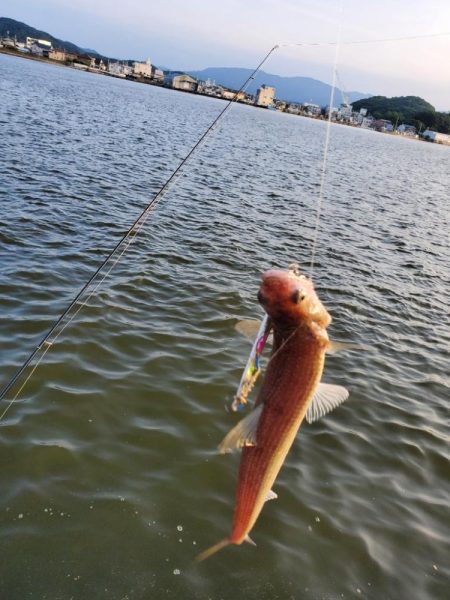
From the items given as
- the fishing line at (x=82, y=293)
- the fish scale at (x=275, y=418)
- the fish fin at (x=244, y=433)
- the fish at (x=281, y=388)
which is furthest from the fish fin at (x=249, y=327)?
the fishing line at (x=82, y=293)

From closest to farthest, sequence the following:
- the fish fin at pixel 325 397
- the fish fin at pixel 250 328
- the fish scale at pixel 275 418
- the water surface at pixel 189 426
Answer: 1. the fish scale at pixel 275 418
2. the fish fin at pixel 325 397
3. the fish fin at pixel 250 328
4. the water surface at pixel 189 426

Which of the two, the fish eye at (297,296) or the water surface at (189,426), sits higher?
the fish eye at (297,296)

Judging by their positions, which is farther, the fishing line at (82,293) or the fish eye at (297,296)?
the fishing line at (82,293)

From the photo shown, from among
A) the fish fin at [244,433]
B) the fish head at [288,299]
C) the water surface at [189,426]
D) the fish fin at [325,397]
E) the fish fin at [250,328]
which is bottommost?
the water surface at [189,426]

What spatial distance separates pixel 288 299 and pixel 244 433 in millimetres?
872

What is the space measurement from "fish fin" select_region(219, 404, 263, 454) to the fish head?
60cm

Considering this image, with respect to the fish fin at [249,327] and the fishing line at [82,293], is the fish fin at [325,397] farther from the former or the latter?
the fishing line at [82,293]

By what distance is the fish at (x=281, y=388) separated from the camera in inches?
111

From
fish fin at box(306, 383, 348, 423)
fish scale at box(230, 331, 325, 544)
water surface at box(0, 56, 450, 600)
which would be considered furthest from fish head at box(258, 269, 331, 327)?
water surface at box(0, 56, 450, 600)

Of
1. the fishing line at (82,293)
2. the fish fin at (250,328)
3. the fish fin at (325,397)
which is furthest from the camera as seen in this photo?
the fishing line at (82,293)

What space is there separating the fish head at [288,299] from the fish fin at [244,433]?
0.60m

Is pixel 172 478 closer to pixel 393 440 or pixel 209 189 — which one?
pixel 393 440

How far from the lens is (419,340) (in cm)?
1121

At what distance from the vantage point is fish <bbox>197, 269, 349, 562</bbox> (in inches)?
111
